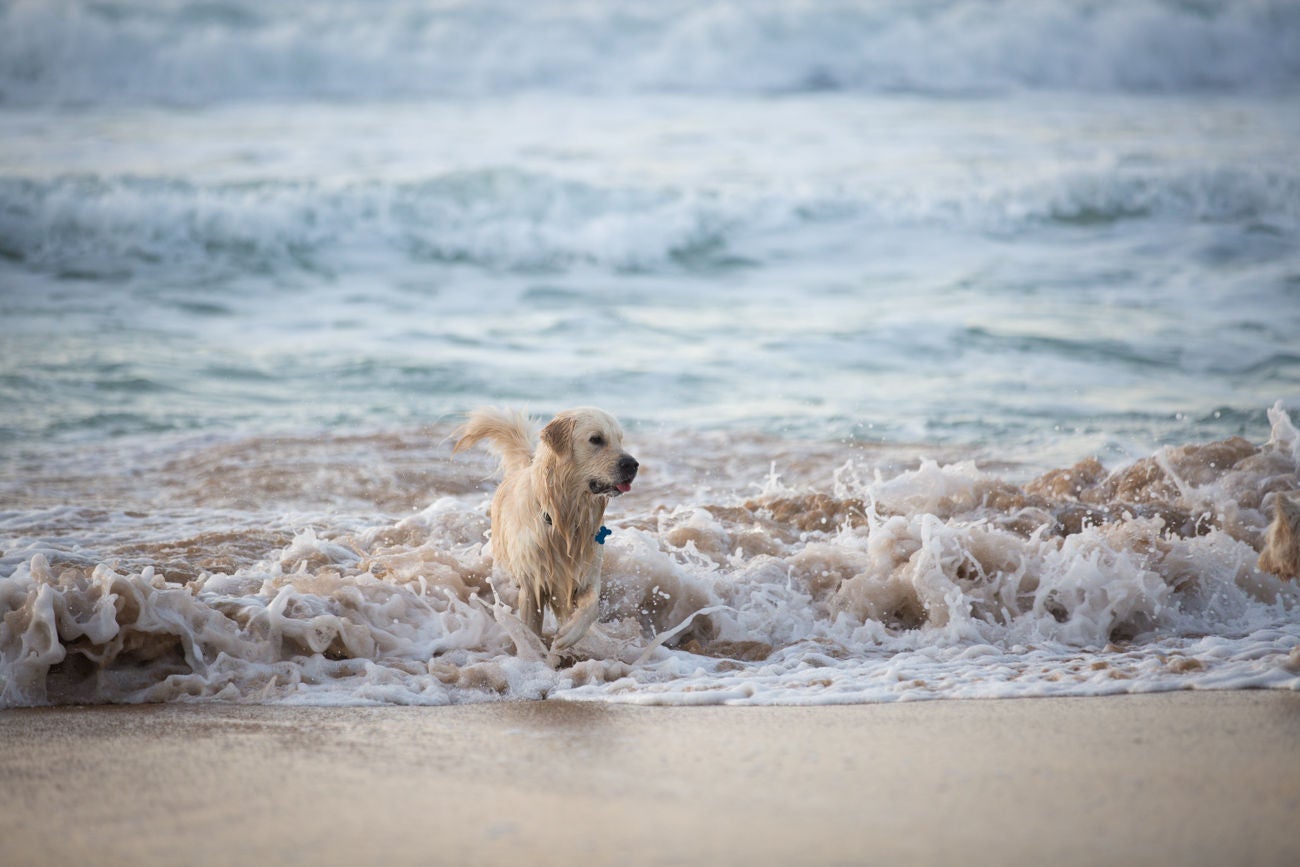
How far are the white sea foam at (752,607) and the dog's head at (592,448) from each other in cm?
71

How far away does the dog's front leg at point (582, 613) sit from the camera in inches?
183

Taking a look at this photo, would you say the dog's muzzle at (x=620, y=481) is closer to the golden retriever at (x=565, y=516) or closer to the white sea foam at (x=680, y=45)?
the golden retriever at (x=565, y=516)

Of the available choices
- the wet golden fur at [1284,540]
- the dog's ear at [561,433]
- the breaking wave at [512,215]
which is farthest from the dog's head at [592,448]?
the breaking wave at [512,215]

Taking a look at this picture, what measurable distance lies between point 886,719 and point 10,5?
24775mm

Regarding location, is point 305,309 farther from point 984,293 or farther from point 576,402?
point 984,293

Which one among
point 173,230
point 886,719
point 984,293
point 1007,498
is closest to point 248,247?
point 173,230

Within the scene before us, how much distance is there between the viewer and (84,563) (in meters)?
5.54

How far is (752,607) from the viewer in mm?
5344

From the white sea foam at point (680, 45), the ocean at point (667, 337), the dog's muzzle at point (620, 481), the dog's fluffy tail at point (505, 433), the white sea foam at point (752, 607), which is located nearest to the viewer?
the white sea foam at point (752, 607)

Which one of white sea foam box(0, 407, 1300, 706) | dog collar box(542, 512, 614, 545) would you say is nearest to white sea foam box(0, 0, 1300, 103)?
white sea foam box(0, 407, 1300, 706)

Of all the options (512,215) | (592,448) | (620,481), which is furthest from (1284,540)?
(512,215)

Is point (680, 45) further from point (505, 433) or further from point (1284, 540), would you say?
point (1284, 540)

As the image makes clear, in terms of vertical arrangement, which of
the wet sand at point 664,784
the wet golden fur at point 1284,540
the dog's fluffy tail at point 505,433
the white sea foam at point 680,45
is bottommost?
the wet sand at point 664,784

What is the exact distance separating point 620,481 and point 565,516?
28 cm
